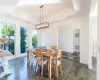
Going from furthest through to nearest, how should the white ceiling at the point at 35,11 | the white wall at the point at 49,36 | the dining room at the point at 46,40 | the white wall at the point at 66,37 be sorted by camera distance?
1. the white wall at the point at 66,37
2. the white wall at the point at 49,36
3. the white ceiling at the point at 35,11
4. the dining room at the point at 46,40

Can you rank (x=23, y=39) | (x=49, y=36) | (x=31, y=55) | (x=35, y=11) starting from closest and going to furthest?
(x=31, y=55) < (x=35, y=11) < (x=23, y=39) < (x=49, y=36)

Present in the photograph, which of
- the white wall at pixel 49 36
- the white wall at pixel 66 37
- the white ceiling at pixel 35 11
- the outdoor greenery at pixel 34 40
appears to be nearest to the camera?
the white ceiling at pixel 35 11

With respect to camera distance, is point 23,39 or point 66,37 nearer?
point 23,39

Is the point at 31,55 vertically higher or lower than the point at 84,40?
lower

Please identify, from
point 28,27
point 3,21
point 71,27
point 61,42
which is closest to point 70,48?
point 61,42

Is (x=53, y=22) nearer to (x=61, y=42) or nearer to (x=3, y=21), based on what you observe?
(x=61, y=42)

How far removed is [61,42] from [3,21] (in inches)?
188

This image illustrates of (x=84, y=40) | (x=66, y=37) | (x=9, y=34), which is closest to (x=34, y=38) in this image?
(x=9, y=34)

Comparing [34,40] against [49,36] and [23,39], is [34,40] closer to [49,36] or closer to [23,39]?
[23,39]

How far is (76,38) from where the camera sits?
7.43m

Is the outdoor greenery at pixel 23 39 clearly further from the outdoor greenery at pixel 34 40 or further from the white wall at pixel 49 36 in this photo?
the white wall at pixel 49 36

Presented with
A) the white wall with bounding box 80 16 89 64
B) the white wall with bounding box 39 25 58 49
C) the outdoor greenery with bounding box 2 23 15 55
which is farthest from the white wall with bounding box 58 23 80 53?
the outdoor greenery with bounding box 2 23 15 55

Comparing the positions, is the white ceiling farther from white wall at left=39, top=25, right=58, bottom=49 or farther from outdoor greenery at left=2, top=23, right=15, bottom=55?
white wall at left=39, top=25, right=58, bottom=49

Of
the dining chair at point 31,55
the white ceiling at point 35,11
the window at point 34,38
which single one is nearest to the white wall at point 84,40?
the white ceiling at point 35,11
